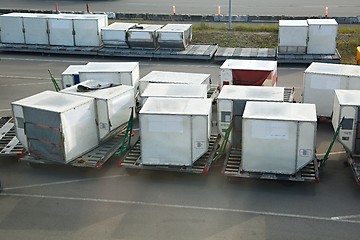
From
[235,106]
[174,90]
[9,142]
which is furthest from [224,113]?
[9,142]

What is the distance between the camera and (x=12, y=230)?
11.7 meters

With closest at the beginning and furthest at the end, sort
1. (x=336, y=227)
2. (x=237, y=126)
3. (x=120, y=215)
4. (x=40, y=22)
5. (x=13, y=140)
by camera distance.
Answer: (x=336, y=227) < (x=120, y=215) < (x=237, y=126) < (x=13, y=140) < (x=40, y=22)

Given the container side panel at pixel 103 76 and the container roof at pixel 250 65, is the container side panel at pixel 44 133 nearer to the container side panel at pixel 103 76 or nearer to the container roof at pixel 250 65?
the container side panel at pixel 103 76

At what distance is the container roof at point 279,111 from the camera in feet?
42.0

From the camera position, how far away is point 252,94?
14.9 m

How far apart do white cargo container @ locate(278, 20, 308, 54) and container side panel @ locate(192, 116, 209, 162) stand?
1348 cm

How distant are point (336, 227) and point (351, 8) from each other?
3436 centimetres

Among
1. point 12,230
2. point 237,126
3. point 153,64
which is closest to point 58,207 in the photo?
point 12,230

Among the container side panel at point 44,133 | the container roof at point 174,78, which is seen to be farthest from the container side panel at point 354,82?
the container side panel at point 44,133

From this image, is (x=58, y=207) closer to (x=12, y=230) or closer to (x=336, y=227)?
(x=12, y=230)

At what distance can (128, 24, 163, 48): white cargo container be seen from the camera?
89.0 feet

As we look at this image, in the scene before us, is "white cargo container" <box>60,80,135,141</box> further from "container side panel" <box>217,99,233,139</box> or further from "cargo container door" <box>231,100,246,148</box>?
"cargo container door" <box>231,100,246,148</box>

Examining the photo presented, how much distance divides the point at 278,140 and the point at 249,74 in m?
5.71

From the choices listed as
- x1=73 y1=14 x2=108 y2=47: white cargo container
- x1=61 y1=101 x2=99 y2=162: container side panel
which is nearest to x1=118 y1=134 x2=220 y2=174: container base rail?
x1=61 y1=101 x2=99 y2=162: container side panel
